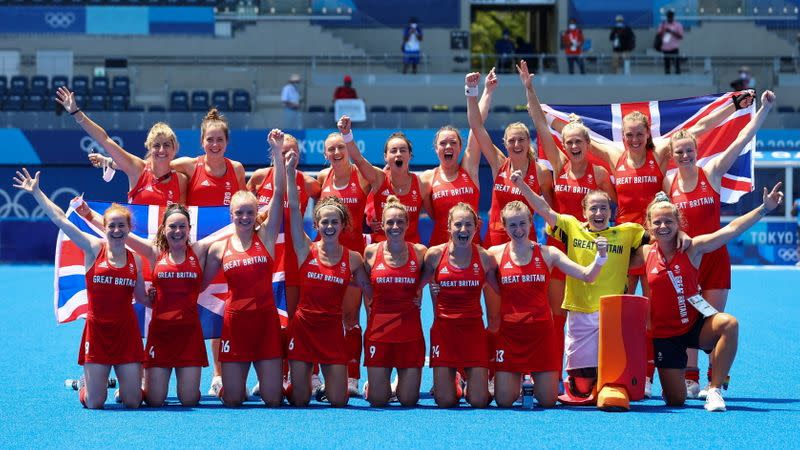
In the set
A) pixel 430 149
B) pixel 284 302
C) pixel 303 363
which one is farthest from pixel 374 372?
pixel 430 149

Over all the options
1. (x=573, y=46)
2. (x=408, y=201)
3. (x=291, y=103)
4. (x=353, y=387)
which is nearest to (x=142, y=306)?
(x=353, y=387)

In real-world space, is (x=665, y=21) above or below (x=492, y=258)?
above

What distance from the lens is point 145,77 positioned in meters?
22.1

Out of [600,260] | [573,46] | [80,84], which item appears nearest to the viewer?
[600,260]

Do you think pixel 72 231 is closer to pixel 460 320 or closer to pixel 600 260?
pixel 460 320

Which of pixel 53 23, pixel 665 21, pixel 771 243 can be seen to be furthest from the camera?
pixel 53 23

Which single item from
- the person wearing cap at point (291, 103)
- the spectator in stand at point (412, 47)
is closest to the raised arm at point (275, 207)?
the person wearing cap at point (291, 103)

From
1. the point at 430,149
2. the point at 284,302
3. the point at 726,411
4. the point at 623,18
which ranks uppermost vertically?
the point at 623,18

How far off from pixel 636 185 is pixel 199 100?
1492cm

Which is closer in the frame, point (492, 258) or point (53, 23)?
point (492, 258)

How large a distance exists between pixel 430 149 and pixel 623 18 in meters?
7.55

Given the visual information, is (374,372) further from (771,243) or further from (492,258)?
(771,243)

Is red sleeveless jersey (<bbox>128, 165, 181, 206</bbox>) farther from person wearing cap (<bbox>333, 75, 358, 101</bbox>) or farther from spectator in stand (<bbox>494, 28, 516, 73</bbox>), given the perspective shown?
spectator in stand (<bbox>494, 28, 516, 73</bbox>)

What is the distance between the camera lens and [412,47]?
23.9 m
